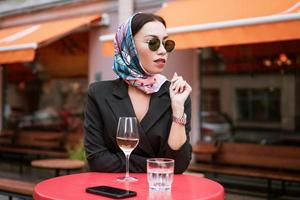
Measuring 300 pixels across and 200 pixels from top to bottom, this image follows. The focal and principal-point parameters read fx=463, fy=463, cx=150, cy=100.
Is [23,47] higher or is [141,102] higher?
[23,47]

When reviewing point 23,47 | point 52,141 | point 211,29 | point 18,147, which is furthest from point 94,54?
point 211,29

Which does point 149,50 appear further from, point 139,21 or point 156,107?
point 156,107

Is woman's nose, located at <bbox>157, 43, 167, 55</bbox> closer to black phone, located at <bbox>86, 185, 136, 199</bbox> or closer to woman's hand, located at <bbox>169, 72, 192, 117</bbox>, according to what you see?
woman's hand, located at <bbox>169, 72, 192, 117</bbox>

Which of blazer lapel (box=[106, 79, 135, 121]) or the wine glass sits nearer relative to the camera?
the wine glass

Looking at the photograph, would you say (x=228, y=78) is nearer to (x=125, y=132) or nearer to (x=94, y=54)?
(x=94, y=54)

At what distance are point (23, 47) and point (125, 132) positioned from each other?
6.44 metres

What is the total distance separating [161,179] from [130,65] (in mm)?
652

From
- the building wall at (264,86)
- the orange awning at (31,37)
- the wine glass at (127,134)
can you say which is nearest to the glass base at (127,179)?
the wine glass at (127,134)

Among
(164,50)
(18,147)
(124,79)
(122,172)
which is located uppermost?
(164,50)

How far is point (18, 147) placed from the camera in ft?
35.9

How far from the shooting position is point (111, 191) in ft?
6.09

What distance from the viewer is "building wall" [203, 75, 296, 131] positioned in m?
11.9

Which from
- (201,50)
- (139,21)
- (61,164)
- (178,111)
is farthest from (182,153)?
(201,50)

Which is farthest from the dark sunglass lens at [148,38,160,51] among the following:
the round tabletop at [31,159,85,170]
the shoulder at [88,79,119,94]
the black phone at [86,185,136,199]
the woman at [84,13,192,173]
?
the round tabletop at [31,159,85,170]
